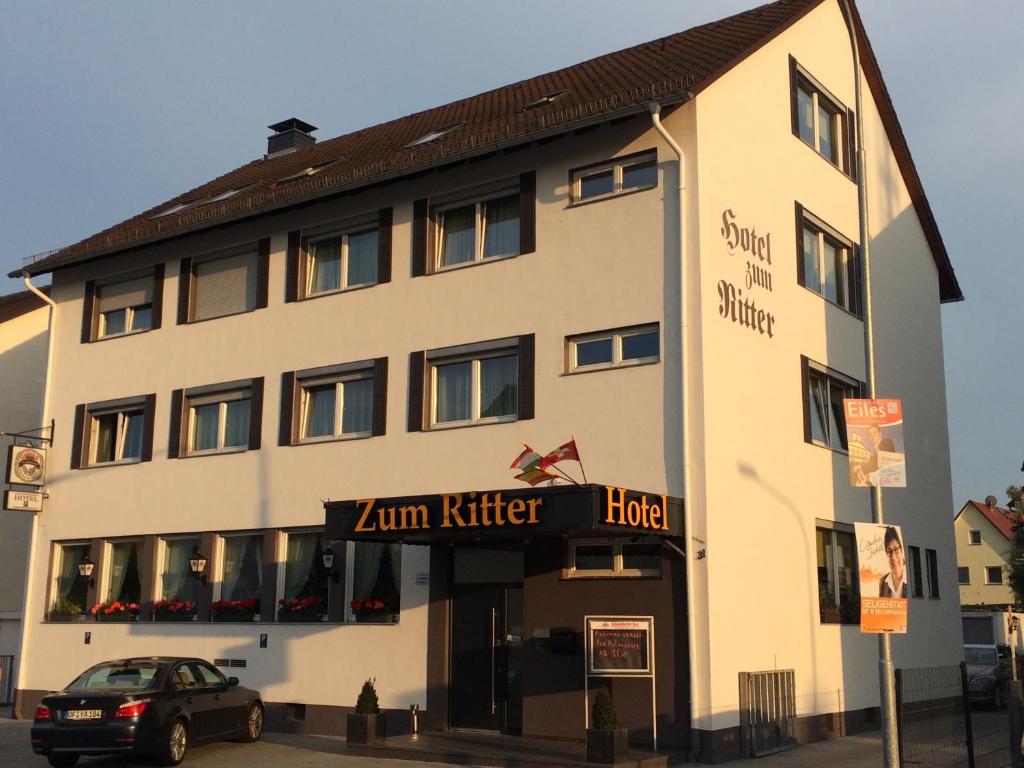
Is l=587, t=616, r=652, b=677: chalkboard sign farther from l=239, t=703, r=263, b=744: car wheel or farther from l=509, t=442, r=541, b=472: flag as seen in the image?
l=239, t=703, r=263, b=744: car wheel

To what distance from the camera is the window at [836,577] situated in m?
19.7

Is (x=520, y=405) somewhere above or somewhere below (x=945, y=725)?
above

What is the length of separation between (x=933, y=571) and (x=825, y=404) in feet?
19.3

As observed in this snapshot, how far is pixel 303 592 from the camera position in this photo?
20391mm

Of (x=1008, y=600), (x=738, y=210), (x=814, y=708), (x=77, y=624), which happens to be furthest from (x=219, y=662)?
(x=1008, y=600)

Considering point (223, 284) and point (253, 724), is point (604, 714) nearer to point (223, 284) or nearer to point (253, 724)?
point (253, 724)

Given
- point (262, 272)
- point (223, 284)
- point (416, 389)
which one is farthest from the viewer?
point (223, 284)

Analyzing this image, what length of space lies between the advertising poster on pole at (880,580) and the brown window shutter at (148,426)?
15.2 metres

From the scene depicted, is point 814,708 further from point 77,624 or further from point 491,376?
point 77,624

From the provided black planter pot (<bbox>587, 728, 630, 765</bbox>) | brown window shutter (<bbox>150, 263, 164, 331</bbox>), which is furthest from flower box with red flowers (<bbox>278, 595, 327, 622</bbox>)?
black planter pot (<bbox>587, 728, 630, 765</bbox>)

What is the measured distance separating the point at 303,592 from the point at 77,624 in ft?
18.7

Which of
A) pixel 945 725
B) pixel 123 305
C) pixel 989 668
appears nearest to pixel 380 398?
pixel 123 305

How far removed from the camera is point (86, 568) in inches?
910

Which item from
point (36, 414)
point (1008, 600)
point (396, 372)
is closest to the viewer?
point (396, 372)
